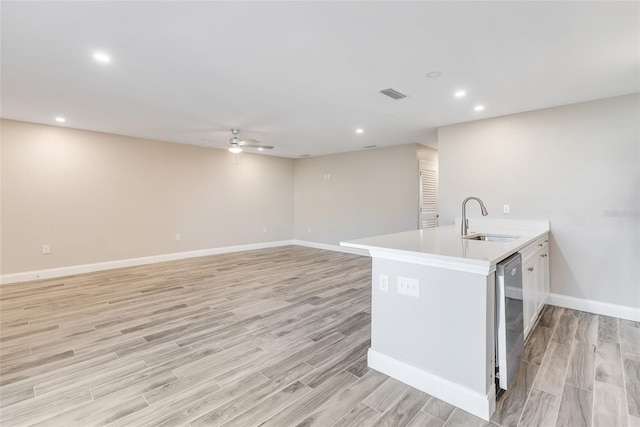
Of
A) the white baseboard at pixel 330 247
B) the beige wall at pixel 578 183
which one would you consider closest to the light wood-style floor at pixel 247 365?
the beige wall at pixel 578 183

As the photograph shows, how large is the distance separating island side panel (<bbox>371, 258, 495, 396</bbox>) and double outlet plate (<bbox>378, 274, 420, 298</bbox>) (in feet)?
0.07

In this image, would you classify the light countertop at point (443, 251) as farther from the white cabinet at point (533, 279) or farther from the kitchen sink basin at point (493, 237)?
the kitchen sink basin at point (493, 237)

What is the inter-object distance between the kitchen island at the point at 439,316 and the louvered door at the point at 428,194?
3.85m

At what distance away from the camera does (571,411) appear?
69.4 inches

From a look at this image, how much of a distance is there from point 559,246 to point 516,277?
2184 millimetres

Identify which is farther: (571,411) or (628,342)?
(628,342)

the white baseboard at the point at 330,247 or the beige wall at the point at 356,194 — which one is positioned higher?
the beige wall at the point at 356,194

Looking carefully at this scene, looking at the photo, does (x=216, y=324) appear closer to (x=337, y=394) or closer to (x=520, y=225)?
(x=337, y=394)

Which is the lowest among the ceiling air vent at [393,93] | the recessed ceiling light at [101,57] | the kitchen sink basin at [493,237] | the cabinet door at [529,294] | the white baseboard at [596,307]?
the white baseboard at [596,307]

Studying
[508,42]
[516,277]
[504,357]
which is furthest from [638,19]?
[504,357]

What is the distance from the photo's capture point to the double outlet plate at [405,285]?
1979mm

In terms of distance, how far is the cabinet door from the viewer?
237 cm

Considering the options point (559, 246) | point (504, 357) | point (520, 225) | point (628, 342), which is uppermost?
point (520, 225)

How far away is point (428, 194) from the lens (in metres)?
6.27
